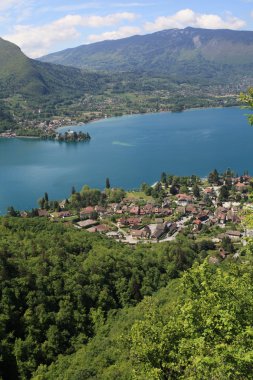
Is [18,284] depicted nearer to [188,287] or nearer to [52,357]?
[52,357]

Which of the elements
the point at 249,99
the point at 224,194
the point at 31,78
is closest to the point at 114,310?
the point at 249,99

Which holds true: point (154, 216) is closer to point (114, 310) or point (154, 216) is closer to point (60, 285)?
point (114, 310)

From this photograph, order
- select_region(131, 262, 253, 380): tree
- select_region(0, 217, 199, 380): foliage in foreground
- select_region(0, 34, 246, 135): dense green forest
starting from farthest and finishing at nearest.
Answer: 1. select_region(0, 34, 246, 135): dense green forest
2. select_region(0, 217, 199, 380): foliage in foreground
3. select_region(131, 262, 253, 380): tree

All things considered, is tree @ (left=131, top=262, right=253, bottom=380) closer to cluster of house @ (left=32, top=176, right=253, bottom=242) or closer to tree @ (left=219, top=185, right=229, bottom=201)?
cluster of house @ (left=32, top=176, right=253, bottom=242)

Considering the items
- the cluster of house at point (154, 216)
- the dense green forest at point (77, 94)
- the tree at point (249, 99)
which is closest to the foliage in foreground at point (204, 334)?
the tree at point (249, 99)

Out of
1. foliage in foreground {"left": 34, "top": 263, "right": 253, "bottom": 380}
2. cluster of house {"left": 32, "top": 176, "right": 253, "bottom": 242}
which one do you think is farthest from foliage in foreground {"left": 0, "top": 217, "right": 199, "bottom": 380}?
foliage in foreground {"left": 34, "top": 263, "right": 253, "bottom": 380}
